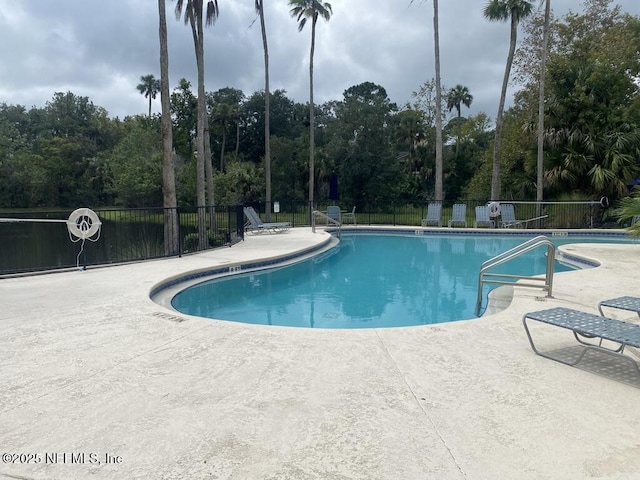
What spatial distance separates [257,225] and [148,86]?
45.5m

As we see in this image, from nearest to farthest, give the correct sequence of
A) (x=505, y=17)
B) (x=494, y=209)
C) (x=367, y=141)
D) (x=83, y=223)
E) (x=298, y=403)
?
(x=298, y=403)
(x=83, y=223)
(x=494, y=209)
(x=505, y=17)
(x=367, y=141)

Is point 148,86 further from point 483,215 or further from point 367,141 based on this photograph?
point 483,215

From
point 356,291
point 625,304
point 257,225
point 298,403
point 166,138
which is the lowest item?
point 356,291

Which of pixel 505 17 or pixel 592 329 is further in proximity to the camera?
pixel 505 17

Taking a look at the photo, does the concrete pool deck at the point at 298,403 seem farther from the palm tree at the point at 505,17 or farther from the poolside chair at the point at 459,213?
the palm tree at the point at 505,17

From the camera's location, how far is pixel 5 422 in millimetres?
2297

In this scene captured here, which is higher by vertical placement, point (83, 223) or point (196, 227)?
point (83, 223)

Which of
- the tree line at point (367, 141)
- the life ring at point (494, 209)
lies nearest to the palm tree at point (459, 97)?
the tree line at point (367, 141)

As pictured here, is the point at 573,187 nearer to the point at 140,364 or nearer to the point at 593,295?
the point at 593,295

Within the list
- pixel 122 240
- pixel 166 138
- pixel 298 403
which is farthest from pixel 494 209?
pixel 298 403

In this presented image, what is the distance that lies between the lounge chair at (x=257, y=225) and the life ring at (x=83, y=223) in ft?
22.1

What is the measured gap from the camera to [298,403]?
2.53 m

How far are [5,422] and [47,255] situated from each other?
16.5m

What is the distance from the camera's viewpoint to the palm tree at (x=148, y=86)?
50.5 metres
